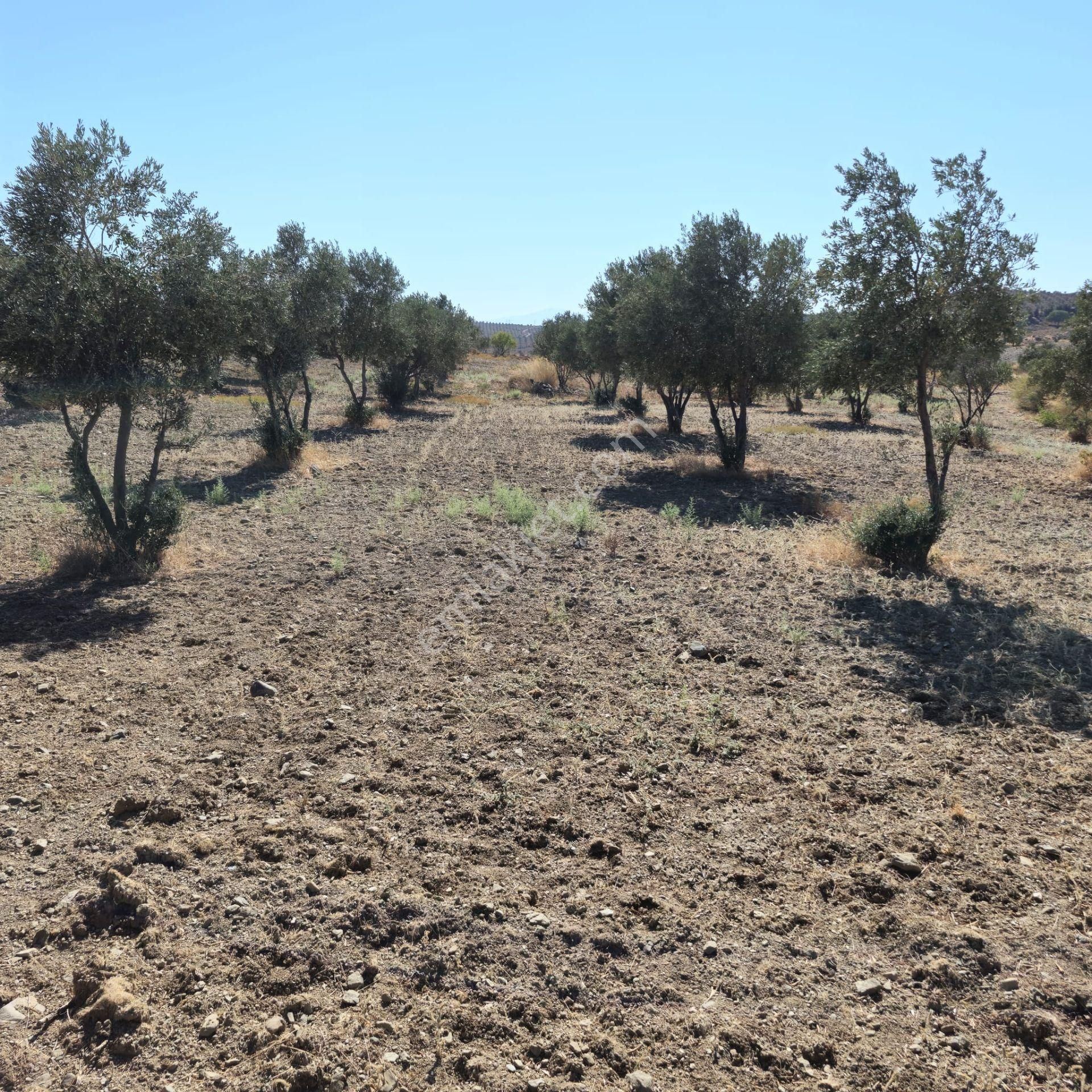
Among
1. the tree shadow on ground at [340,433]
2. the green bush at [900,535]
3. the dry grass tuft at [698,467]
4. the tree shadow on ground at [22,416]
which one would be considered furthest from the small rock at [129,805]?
the tree shadow on ground at [22,416]

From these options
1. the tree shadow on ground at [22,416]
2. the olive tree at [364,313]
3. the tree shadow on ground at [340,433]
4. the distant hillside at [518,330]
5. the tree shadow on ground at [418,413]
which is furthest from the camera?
the distant hillside at [518,330]

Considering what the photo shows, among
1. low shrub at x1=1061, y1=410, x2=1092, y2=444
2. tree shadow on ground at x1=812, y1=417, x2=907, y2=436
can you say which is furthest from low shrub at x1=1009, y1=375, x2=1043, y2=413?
tree shadow on ground at x1=812, y1=417, x2=907, y2=436

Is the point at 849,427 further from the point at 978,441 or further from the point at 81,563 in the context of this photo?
the point at 81,563

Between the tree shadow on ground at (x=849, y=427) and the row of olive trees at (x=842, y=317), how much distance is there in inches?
39.2

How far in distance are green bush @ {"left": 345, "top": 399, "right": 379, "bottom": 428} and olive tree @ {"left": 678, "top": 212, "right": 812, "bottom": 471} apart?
13432 millimetres

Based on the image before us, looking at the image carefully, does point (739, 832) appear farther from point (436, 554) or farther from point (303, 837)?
point (436, 554)

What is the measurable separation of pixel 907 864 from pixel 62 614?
8.74 metres

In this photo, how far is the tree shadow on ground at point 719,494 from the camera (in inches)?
588

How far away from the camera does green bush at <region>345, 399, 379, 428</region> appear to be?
27.4 meters

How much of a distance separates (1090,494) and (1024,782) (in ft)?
48.3

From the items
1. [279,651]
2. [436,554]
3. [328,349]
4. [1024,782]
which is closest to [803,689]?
[1024,782]

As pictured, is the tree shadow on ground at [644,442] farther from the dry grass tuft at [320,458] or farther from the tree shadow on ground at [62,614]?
the tree shadow on ground at [62,614]

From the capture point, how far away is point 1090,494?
55.4ft

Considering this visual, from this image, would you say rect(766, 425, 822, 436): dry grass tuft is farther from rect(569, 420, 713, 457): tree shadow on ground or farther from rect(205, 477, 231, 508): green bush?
rect(205, 477, 231, 508): green bush
